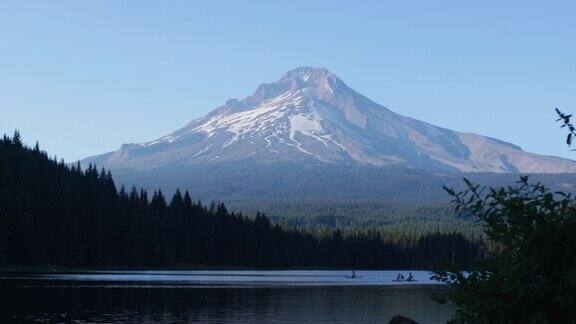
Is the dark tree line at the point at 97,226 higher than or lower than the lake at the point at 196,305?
higher

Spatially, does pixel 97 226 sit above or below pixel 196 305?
above

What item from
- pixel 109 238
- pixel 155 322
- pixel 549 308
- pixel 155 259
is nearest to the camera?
pixel 549 308

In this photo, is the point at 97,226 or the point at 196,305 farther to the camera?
the point at 97,226

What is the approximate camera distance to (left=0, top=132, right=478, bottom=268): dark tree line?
5064 inches

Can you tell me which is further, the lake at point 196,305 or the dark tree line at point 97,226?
the dark tree line at point 97,226

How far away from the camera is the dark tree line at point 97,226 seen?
12862 centimetres

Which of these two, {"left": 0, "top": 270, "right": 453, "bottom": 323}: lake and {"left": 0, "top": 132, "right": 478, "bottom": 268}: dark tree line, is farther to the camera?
{"left": 0, "top": 132, "right": 478, "bottom": 268}: dark tree line

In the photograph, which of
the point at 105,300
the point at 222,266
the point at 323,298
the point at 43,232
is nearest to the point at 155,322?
the point at 105,300

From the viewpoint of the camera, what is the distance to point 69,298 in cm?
7356

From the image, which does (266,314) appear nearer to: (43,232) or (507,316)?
(507,316)

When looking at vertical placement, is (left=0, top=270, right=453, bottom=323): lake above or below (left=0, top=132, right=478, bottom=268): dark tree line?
below

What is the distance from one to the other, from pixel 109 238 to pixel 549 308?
464ft

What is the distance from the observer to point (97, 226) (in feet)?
477

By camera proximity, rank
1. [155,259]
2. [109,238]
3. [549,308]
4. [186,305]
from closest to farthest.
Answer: [549,308]
[186,305]
[109,238]
[155,259]
